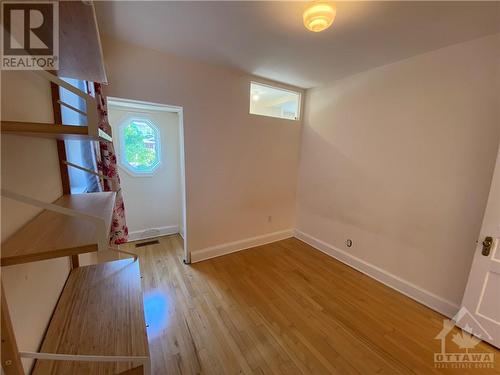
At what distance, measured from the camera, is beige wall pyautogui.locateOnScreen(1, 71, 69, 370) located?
671 millimetres

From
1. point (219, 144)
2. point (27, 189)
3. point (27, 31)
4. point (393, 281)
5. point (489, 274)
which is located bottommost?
point (393, 281)

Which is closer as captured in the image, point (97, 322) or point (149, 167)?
point (97, 322)

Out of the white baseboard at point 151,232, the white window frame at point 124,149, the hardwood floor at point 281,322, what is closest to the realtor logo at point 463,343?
the hardwood floor at point 281,322

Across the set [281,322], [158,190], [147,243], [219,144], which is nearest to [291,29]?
[219,144]

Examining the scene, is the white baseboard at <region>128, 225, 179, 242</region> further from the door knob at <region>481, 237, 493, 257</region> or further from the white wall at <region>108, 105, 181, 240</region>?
the door knob at <region>481, 237, 493, 257</region>

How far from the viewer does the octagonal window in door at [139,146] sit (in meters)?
3.11

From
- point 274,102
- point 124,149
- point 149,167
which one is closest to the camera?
point 124,149

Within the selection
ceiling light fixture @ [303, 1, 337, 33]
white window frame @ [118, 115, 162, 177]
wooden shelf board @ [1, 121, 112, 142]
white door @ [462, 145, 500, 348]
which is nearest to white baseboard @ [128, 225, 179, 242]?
white window frame @ [118, 115, 162, 177]

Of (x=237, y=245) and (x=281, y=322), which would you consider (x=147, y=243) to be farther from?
(x=281, y=322)

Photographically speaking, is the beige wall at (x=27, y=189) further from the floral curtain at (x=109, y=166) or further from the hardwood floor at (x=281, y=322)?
the hardwood floor at (x=281, y=322)

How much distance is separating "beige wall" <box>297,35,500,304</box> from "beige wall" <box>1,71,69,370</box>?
9.57ft

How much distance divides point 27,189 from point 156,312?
5.35 ft

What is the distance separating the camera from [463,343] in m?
1.73

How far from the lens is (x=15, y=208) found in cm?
71
